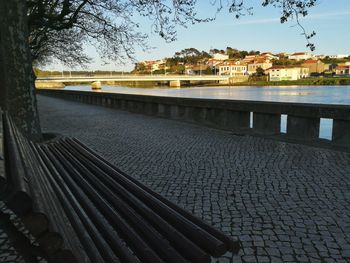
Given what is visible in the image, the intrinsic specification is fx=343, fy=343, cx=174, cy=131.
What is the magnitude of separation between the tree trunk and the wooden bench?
4.04 meters

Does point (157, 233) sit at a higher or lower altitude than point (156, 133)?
higher

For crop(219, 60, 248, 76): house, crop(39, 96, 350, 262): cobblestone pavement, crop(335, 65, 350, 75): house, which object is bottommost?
crop(335, 65, 350, 75): house

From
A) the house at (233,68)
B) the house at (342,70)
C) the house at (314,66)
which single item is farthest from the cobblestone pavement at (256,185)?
the house at (314,66)

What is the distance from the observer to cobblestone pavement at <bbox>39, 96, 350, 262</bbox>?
2.93 metres

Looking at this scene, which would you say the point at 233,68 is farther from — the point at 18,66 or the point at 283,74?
the point at 18,66

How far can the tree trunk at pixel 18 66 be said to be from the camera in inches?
237

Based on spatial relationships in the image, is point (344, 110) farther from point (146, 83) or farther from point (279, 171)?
point (146, 83)

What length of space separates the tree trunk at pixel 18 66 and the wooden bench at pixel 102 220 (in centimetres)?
404

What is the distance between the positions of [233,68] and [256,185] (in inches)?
5068

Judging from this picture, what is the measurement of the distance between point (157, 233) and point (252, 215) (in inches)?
74.0

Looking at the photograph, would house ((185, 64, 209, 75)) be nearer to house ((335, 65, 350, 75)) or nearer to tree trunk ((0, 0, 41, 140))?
house ((335, 65, 350, 75))

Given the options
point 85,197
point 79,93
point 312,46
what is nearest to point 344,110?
point 312,46

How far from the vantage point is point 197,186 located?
14.8 feet

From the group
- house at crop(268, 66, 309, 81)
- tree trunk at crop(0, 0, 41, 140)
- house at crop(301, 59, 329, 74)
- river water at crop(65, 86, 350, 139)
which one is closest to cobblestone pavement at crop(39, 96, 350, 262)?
tree trunk at crop(0, 0, 41, 140)
